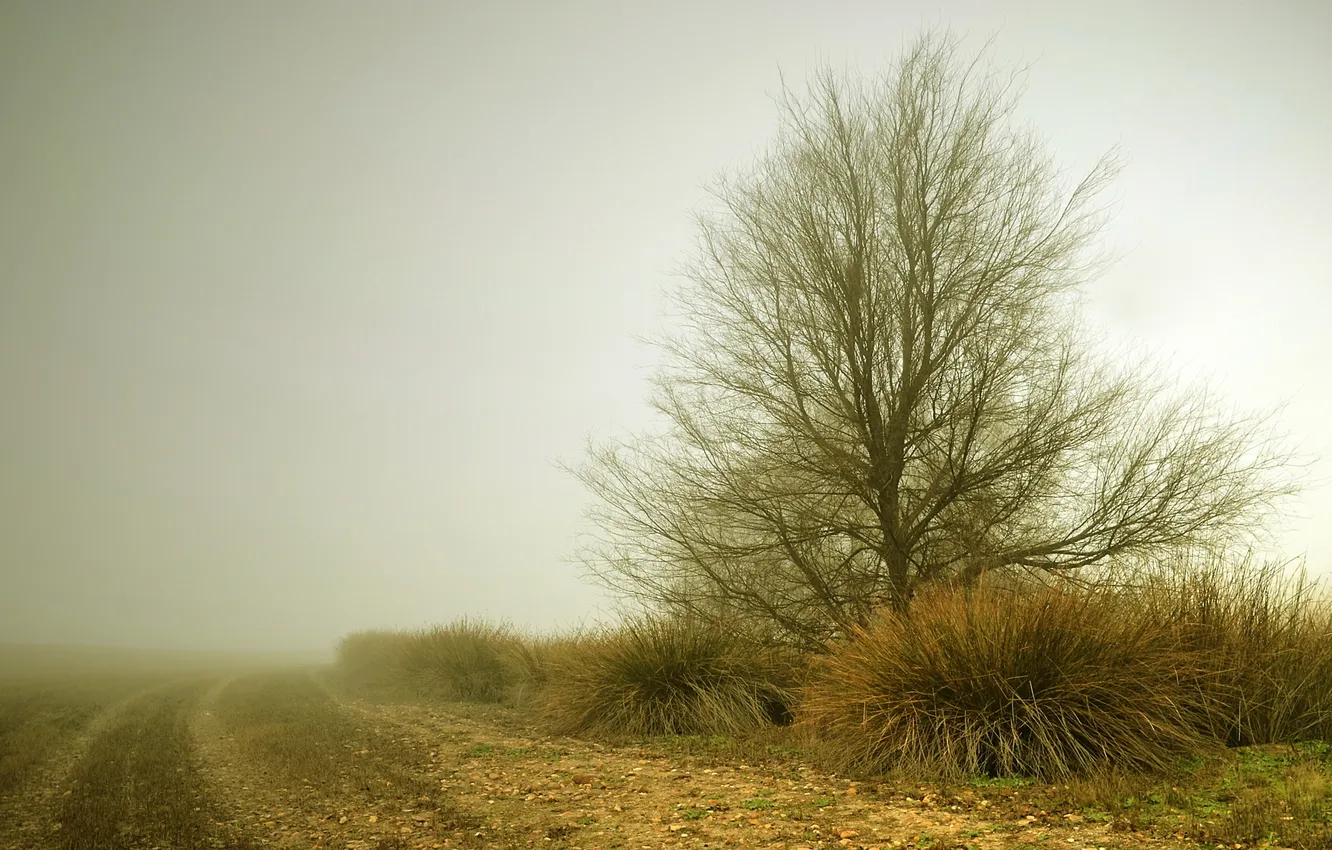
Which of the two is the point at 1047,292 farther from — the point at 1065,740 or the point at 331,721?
the point at 331,721

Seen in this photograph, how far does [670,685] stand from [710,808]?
11.8ft

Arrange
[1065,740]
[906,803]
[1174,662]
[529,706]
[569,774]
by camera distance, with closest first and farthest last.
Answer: [906,803]
[1065,740]
[1174,662]
[569,774]
[529,706]

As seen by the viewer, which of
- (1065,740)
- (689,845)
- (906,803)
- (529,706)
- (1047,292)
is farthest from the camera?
(529,706)

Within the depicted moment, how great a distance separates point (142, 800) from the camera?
5.36 meters

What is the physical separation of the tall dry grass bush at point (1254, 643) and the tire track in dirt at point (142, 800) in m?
6.88

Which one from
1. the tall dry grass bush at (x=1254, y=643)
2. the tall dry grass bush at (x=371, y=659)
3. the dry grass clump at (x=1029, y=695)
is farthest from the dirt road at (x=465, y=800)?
the tall dry grass bush at (x=371, y=659)

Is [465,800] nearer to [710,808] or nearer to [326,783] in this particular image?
[326,783]

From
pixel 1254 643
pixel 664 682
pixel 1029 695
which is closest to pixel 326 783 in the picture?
pixel 664 682

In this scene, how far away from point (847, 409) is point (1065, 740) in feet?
15.2

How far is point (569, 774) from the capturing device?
591 cm

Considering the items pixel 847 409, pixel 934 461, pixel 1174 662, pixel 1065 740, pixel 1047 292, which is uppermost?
pixel 1047 292

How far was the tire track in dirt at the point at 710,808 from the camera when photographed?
3.75 m

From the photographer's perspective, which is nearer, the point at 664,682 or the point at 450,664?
the point at 664,682

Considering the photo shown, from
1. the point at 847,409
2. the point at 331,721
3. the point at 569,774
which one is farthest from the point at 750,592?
the point at 331,721
